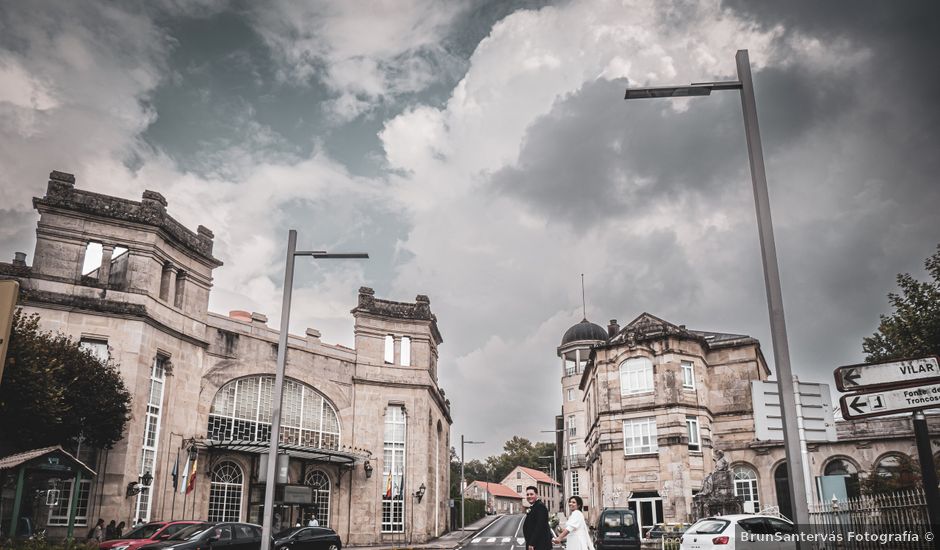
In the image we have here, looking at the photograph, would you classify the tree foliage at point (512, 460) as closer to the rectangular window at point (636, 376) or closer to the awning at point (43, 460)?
the rectangular window at point (636, 376)

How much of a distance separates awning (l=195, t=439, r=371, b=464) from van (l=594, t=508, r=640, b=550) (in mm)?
12772

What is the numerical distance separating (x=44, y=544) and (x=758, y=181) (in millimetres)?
16484

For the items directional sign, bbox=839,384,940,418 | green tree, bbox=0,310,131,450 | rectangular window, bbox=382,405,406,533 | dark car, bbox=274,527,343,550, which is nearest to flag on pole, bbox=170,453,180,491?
green tree, bbox=0,310,131,450

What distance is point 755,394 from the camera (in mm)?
8445

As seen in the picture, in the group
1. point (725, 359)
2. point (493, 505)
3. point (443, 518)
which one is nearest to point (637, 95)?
point (725, 359)

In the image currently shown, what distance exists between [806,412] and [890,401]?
124 centimetres

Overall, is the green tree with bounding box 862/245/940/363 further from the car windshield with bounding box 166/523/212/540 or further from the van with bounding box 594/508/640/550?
the car windshield with bounding box 166/523/212/540

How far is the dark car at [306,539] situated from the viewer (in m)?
21.8

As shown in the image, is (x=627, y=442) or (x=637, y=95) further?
(x=627, y=442)

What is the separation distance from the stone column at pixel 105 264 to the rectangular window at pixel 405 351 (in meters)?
17.9

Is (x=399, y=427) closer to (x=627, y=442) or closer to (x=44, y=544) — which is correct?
(x=627, y=442)

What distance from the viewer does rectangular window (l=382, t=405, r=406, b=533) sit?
37406 millimetres

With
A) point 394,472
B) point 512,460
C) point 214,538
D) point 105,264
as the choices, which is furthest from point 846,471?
point 512,460

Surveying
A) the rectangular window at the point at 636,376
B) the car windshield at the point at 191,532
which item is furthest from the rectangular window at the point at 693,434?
the car windshield at the point at 191,532
